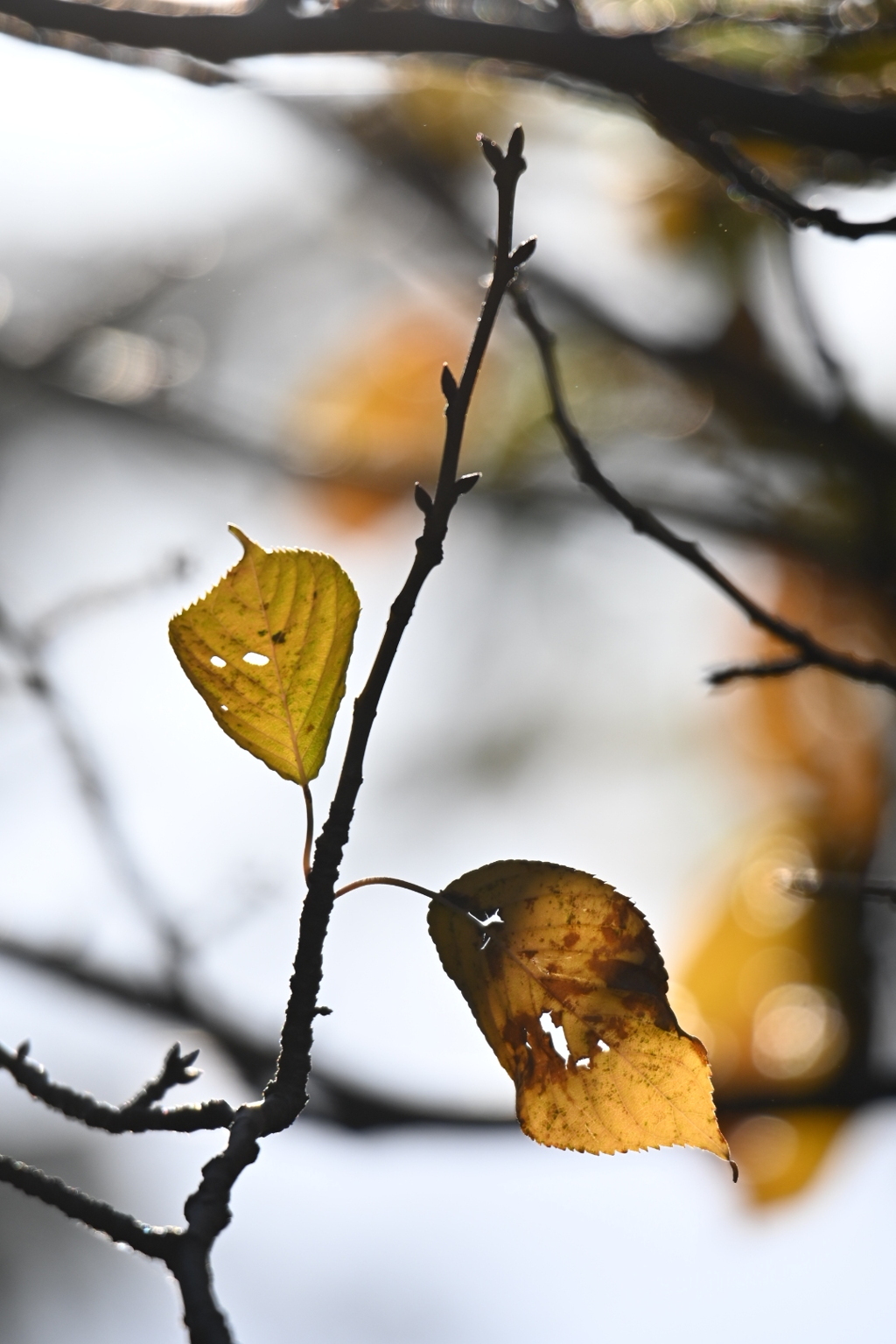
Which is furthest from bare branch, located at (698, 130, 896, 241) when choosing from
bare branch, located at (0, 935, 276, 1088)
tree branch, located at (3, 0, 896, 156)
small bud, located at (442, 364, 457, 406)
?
bare branch, located at (0, 935, 276, 1088)

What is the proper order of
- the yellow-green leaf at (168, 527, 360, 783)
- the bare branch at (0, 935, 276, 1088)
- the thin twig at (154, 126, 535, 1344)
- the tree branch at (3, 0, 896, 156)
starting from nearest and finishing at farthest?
1. the thin twig at (154, 126, 535, 1344)
2. the yellow-green leaf at (168, 527, 360, 783)
3. the tree branch at (3, 0, 896, 156)
4. the bare branch at (0, 935, 276, 1088)

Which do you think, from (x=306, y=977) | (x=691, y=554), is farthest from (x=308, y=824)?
(x=691, y=554)

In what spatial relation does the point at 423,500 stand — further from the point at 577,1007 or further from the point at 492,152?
the point at 577,1007

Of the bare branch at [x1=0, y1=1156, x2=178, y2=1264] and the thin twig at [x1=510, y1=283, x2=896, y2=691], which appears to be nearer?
the bare branch at [x1=0, y1=1156, x2=178, y2=1264]

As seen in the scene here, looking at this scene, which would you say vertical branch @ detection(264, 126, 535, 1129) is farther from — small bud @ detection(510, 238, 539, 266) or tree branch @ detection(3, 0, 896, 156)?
tree branch @ detection(3, 0, 896, 156)

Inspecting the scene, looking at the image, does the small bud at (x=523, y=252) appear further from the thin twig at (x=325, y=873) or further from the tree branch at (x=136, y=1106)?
the tree branch at (x=136, y=1106)

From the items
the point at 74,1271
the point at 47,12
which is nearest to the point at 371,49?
the point at 47,12
